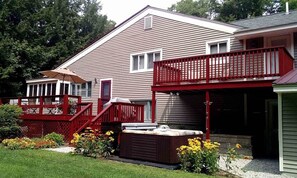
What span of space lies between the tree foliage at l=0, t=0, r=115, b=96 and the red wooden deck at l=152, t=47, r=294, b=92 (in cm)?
1673

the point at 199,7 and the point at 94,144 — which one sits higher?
the point at 199,7

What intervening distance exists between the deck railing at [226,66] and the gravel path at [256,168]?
2.73m

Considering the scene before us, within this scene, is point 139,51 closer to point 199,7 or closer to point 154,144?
point 154,144

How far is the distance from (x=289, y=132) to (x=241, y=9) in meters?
29.4

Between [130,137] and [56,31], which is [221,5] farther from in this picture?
[130,137]

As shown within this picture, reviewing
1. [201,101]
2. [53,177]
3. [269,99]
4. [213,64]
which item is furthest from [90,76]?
[53,177]

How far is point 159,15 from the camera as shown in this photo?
50.1 ft

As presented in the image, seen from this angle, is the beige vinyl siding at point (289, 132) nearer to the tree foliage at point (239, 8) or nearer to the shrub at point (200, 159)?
the shrub at point (200, 159)

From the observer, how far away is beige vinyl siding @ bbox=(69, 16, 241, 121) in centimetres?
1377

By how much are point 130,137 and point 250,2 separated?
98.2ft

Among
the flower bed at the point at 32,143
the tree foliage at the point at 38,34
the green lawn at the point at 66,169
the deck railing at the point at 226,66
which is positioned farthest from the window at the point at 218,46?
the tree foliage at the point at 38,34

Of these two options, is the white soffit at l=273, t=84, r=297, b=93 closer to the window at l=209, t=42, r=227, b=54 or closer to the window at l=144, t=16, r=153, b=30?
the window at l=209, t=42, r=227, b=54

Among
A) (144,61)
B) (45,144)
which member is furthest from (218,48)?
(45,144)

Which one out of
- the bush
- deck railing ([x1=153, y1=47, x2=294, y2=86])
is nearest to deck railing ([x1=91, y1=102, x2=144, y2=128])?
deck railing ([x1=153, y1=47, x2=294, y2=86])
